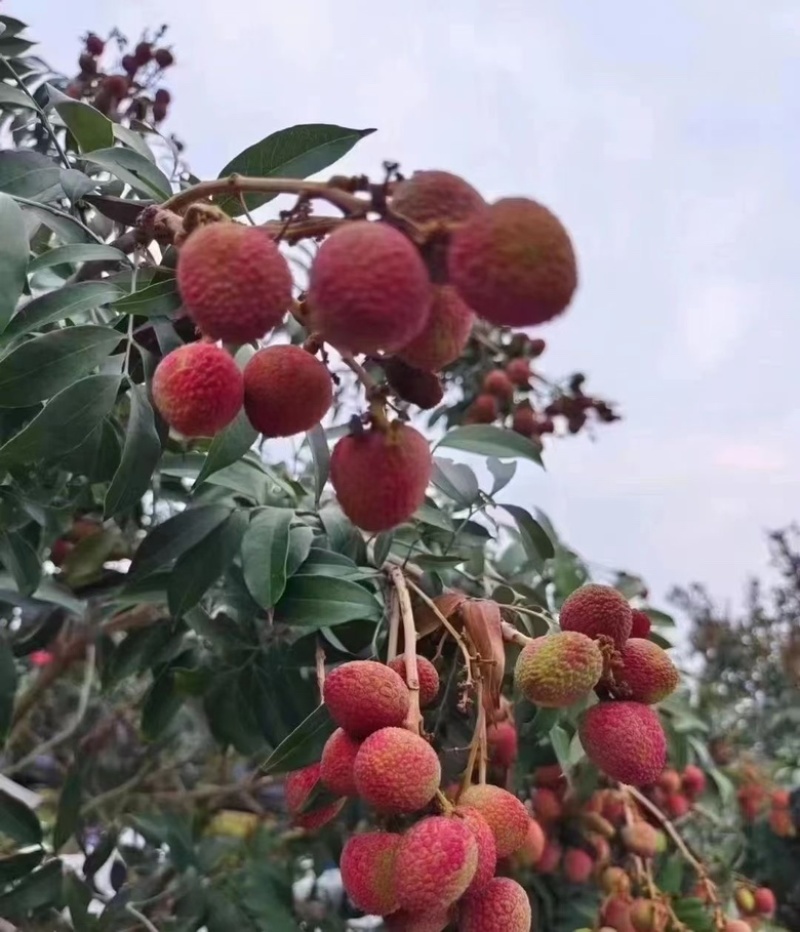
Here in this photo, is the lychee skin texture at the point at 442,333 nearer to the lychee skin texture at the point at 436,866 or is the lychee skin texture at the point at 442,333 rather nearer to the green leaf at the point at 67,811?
the lychee skin texture at the point at 436,866

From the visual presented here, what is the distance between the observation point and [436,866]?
0.41 m

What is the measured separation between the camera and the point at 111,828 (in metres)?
1.19

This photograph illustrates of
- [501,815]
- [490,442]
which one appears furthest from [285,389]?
[490,442]

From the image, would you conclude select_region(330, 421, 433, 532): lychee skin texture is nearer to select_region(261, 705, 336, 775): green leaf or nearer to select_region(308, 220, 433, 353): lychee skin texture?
select_region(308, 220, 433, 353): lychee skin texture

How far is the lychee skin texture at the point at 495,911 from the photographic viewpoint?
45cm

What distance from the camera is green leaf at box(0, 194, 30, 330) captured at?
454 mm

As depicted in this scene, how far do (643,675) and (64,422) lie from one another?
0.34 m

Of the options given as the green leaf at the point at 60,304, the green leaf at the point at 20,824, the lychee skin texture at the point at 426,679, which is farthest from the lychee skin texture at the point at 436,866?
the green leaf at the point at 20,824

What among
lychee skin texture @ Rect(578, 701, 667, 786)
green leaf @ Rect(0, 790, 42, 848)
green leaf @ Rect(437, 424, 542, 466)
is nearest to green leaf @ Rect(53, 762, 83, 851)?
green leaf @ Rect(0, 790, 42, 848)

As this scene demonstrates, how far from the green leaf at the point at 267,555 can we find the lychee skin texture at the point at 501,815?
0.18 metres

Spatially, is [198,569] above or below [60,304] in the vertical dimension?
below

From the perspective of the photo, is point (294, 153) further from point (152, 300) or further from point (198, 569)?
point (198, 569)

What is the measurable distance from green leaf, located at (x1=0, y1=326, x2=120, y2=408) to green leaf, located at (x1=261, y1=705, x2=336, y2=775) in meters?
0.24

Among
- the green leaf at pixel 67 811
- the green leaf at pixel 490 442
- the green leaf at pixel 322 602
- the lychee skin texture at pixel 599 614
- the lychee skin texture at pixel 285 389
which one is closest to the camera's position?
the lychee skin texture at pixel 285 389
